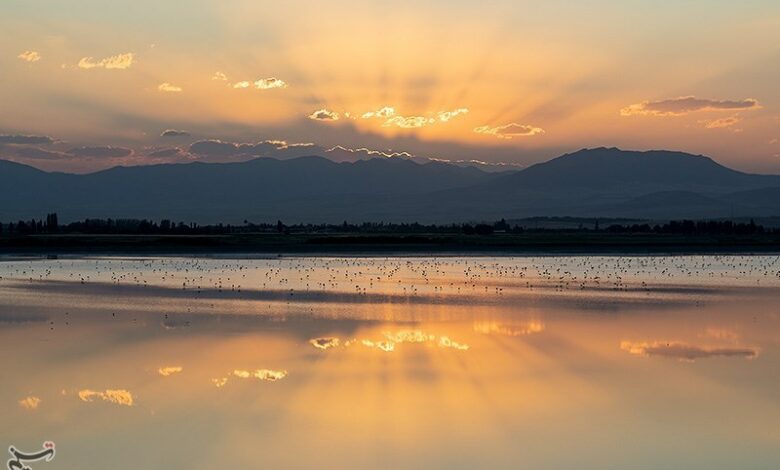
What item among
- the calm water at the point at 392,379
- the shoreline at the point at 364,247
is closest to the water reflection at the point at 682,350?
the calm water at the point at 392,379

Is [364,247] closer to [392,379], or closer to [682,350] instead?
[682,350]

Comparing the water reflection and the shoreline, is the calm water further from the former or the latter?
the shoreline

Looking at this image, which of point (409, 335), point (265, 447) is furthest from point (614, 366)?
point (265, 447)

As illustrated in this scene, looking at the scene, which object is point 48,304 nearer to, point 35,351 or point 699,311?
point 35,351

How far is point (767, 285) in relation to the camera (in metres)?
38.5

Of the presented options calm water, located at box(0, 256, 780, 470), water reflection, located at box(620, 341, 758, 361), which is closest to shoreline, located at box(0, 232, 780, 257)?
calm water, located at box(0, 256, 780, 470)

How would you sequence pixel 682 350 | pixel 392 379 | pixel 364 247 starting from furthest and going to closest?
pixel 364 247, pixel 682 350, pixel 392 379

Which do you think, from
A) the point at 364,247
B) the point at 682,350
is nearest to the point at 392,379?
the point at 682,350

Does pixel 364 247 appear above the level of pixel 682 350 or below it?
above

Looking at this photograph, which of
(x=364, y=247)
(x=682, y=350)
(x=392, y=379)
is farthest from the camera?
(x=364, y=247)

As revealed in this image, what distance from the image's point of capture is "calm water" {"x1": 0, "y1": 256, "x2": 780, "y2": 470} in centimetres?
1227

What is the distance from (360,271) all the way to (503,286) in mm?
12370

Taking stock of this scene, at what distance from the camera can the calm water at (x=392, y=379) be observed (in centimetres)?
1227

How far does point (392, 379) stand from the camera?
16.8 meters
